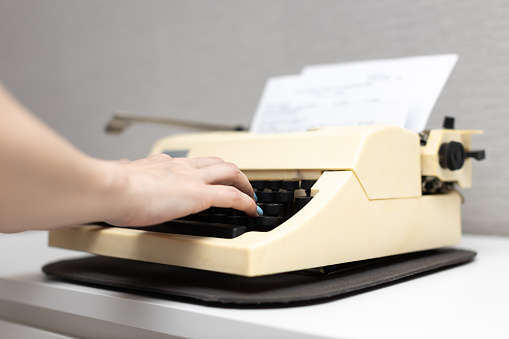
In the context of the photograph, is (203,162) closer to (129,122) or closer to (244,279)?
(244,279)

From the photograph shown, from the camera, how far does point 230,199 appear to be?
59cm

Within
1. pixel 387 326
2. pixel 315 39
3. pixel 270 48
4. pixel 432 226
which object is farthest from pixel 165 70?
pixel 387 326

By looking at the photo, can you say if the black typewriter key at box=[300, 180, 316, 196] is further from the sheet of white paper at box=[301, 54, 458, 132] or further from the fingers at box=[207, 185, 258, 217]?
the sheet of white paper at box=[301, 54, 458, 132]

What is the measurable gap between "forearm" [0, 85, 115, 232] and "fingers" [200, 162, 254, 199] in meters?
0.14

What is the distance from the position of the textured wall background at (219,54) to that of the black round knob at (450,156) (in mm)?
298

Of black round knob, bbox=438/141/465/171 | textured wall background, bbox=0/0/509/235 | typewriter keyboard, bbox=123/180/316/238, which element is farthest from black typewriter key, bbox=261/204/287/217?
textured wall background, bbox=0/0/509/235

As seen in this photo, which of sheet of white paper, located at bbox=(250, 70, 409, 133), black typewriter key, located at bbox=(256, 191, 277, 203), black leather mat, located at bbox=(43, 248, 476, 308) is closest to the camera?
black leather mat, located at bbox=(43, 248, 476, 308)

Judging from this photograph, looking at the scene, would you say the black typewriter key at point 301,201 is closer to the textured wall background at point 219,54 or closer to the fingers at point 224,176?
the fingers at point 224,176

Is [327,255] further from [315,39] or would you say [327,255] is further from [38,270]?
[315,39]

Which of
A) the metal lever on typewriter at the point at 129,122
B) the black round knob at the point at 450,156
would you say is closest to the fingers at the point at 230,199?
the black round knob at the point at 450,156

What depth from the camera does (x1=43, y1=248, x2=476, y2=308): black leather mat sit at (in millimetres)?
557

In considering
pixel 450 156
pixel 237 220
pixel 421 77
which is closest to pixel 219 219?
pixel 237 220

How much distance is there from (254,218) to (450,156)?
0.36 meters

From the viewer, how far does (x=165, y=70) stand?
1.65 meters
